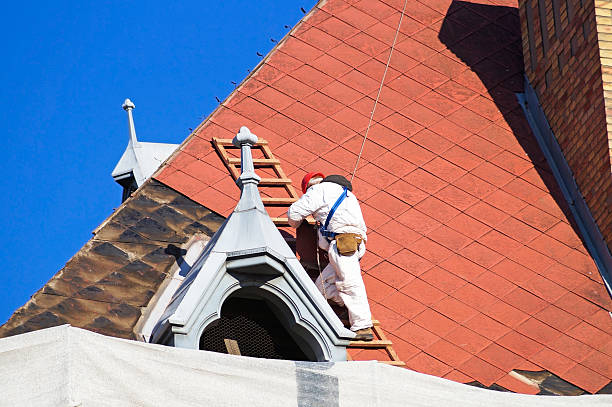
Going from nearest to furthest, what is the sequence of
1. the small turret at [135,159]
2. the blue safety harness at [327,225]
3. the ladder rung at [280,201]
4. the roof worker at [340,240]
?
the roof worker at [340,240] → the blue safety harness at [327,225] → the ladder rung at [280,201] → the small turret at [135,159]

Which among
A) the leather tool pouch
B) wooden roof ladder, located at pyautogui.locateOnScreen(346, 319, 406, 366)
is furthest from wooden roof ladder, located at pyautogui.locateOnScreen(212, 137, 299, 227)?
wooden roof ladder, located at pyautogui.locateOnScreen(346, 319, 406, 366)

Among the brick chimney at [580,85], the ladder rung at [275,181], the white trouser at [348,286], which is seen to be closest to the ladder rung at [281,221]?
the ladder rung at [275,181]

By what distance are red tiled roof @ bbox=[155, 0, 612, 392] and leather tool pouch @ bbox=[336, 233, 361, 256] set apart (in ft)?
3.11

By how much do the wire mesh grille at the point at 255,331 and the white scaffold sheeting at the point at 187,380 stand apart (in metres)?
1.06

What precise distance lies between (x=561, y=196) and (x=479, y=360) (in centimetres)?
337

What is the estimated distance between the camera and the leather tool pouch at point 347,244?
1370 centimetres

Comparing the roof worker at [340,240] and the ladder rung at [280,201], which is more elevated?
the ladder rung at [280,201]

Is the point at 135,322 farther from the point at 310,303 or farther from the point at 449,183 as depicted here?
the point at 449,183

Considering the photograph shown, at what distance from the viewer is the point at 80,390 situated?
33.9ft

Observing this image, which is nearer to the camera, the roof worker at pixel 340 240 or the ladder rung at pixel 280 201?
the roof worker at pixel 340 240

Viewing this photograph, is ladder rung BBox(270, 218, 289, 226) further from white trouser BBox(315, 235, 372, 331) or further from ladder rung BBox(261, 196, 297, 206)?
white trouser BBox(315, 235, 372, 331)

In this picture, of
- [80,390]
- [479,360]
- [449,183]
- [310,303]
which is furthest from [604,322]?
[80,390]

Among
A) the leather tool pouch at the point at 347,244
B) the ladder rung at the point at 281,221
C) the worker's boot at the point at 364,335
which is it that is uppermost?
the ladder rung at the point at 281,221

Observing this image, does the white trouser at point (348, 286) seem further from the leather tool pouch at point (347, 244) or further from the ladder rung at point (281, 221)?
the ladder rung at point (281, 221)
